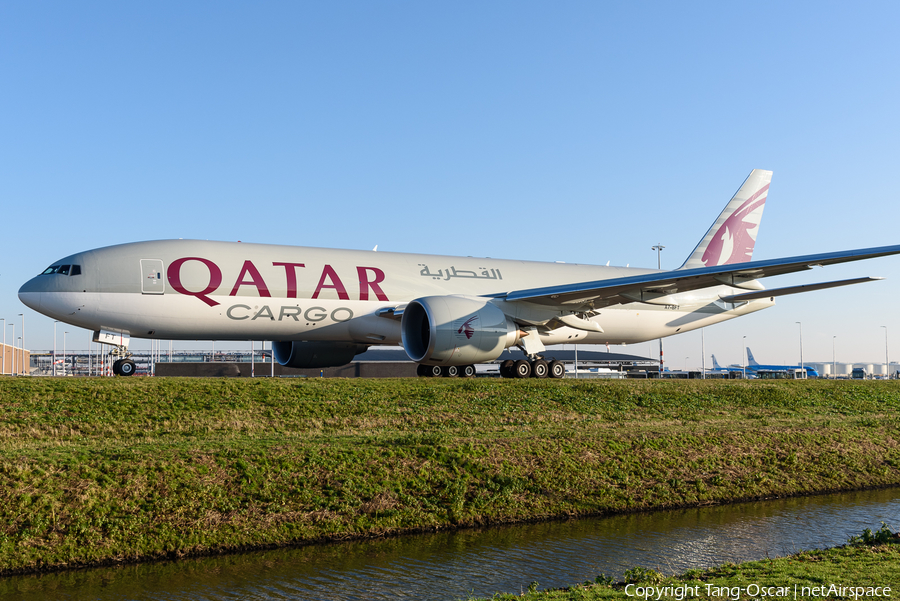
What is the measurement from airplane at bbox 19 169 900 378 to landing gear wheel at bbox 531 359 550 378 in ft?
0.12

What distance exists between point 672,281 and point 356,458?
1233 centimetres

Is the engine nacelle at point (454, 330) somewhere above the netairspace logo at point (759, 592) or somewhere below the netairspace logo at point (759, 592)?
above

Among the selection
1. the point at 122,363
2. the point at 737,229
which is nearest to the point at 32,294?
the point at 122,363

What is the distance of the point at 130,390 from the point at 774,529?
13.7m

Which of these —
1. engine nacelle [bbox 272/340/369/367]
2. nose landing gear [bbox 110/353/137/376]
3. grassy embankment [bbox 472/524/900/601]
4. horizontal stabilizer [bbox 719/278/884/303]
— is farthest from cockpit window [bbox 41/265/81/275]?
horizontal stabilizer [bbox 719/278/884/303]

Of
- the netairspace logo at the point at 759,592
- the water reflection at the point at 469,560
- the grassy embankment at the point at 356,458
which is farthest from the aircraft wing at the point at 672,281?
the netairspace logo at the point at 759,592

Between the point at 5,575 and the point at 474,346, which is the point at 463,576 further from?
the point at 474,346

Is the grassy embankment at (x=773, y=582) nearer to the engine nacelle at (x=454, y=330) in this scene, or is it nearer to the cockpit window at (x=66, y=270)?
the engine nacelle at (x=454, y=330)

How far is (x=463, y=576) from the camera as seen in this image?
30.1ft

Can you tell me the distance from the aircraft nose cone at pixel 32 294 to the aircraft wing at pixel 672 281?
44.0ft

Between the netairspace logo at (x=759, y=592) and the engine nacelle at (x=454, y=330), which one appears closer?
the netairspace logo at (x=759, y=592)

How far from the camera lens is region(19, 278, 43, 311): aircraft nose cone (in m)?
20.0

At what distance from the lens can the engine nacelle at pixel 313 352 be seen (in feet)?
83.7

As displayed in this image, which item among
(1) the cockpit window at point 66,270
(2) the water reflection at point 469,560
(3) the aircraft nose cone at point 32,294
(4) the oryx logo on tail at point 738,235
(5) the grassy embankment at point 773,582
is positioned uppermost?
(4) the oryx logo on tail at point 738,235
